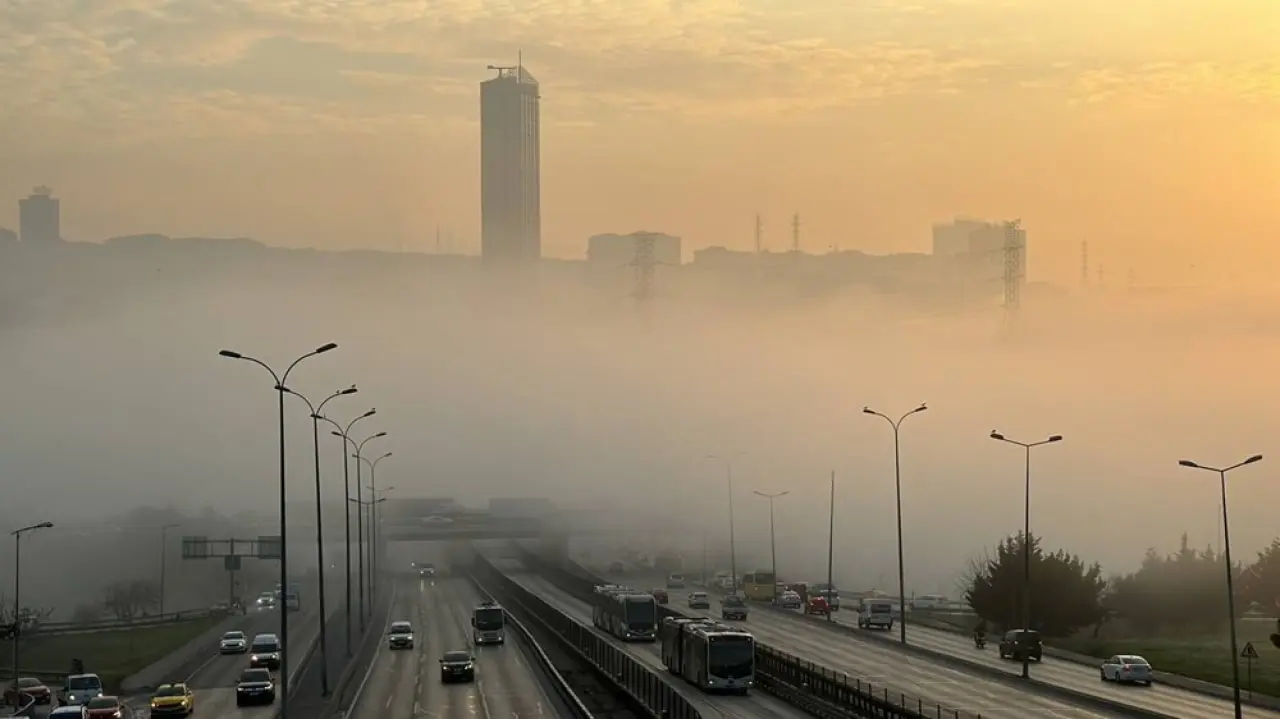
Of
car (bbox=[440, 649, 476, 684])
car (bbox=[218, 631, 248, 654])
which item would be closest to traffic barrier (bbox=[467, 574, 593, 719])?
car (bbox=[440, 649, 476, 684])

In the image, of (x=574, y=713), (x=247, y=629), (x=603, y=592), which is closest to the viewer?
(x=574, y=713)

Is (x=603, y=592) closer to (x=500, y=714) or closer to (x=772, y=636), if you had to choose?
(x=772, y=636)

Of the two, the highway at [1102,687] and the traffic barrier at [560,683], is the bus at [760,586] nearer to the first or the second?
the highway at [1102,687]

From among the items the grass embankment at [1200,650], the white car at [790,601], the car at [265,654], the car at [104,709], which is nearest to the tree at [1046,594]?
the grass embankment at [1200,650]

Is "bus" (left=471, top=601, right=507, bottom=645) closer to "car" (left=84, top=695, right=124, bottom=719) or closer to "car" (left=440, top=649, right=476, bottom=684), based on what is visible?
"car" (left=440, top=649, right=476, bottom=684)

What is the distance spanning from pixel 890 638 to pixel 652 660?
25207mm

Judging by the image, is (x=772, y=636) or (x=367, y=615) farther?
(x=367, y=615)

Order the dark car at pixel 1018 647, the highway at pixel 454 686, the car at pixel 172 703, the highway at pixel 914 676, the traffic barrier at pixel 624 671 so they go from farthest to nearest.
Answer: the dark car at pixel 1018 647 < the car at pixel 172 703 < the highway at pixel 454 686 < the highway at pixel 914 676 < the traffic barrier at pixel 624 671

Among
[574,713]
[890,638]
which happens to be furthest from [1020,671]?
[574,713]

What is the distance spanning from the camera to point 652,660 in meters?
106

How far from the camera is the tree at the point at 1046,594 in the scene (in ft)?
470

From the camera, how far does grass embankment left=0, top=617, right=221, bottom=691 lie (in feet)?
427

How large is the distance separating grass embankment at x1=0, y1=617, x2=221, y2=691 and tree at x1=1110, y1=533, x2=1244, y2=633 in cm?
8546

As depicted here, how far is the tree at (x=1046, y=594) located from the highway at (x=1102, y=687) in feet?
49.5
